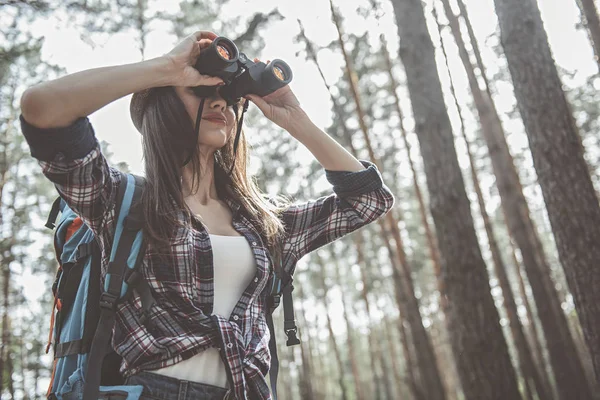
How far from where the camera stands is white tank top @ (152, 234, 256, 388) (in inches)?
63.3

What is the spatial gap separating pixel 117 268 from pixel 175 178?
17.6 inches

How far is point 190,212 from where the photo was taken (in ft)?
6.26

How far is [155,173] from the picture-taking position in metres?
1.89

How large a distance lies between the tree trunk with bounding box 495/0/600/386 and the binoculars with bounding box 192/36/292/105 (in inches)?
127

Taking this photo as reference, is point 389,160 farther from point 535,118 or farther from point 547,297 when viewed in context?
point 535,118

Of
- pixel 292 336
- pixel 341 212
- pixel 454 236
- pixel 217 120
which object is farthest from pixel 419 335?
pixel 217 120

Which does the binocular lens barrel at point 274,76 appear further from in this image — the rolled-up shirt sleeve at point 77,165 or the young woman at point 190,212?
the rolled-up shirt sleeve at point 77,165

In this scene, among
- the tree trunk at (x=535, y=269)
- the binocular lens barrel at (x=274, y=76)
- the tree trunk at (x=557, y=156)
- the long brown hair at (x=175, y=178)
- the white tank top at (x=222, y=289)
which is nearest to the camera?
the white tank top at (x=222, y=289)

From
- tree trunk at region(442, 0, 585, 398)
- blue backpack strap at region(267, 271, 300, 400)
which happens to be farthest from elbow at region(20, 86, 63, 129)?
tree trunk at region(442, 0, 585, 398)

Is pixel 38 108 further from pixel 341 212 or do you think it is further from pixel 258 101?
pixel 341 212

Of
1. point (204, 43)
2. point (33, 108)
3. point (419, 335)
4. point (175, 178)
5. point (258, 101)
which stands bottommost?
point (419, 335)

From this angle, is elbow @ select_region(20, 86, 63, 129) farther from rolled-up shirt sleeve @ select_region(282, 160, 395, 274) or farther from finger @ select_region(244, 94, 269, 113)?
rolled-up shirt sleeve @ select_region(282, 160, 395, 274)

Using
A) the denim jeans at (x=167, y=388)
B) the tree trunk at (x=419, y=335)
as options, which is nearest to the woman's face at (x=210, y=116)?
the denim jeans at (x=167, y=388)

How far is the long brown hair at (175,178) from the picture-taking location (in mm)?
1755
